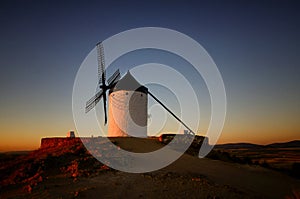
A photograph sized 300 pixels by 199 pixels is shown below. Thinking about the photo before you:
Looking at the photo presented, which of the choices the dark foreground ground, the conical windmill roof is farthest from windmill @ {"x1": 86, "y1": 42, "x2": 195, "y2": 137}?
the dark foreground ground

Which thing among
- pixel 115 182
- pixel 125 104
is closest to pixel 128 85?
pixel 125 104

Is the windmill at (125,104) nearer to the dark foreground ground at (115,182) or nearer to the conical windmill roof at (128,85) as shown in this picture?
the conical windmill roof at (128,85)

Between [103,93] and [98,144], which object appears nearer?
[98,144]

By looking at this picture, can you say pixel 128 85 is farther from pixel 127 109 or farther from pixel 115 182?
pixel 115 182

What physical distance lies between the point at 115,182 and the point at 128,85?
45.9ft

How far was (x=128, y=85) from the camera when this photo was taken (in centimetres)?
2183

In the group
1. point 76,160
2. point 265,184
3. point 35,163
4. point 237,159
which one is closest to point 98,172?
point 76,160

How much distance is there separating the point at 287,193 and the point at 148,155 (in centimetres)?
721

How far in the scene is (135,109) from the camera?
2128 centimetres

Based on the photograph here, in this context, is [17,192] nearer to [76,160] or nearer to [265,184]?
[76,160]

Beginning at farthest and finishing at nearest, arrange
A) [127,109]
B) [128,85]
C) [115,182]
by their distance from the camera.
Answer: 1. [128,85]
2. [127,109]
3. [115,182]

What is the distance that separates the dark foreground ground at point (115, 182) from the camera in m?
7.46

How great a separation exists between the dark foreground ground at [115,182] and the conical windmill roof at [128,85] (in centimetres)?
897

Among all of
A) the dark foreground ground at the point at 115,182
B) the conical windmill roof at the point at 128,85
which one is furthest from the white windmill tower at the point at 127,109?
the dark foreground ground at the point at 115,182
